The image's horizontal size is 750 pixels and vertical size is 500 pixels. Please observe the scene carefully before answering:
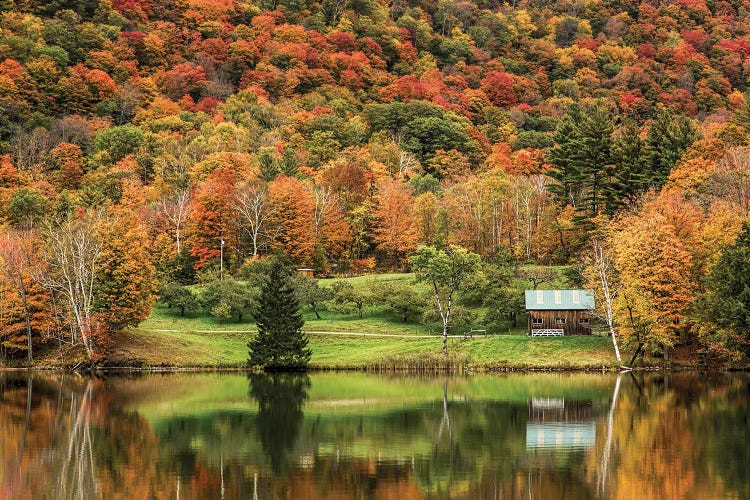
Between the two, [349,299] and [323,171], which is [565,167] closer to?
[349,299]

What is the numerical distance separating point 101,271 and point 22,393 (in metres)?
17.5

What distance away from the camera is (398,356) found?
240ft

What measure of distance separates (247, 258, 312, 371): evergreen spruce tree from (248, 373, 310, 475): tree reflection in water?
114 centimetres

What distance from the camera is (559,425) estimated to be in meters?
46.7

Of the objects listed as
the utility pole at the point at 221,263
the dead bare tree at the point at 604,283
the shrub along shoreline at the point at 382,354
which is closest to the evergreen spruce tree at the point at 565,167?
the dead bare tree at the point at 604,283

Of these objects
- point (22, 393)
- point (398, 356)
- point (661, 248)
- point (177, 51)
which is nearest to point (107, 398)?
point (22, 393)

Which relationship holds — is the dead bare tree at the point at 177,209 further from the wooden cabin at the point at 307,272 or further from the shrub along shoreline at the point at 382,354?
the shrub along shoreline at the point at 382,354

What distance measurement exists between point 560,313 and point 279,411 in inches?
1327

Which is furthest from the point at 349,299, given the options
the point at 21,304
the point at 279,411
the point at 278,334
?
the point at 279,411

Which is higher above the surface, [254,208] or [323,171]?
[323,171]

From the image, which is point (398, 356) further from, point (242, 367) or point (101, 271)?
point (101, 271)

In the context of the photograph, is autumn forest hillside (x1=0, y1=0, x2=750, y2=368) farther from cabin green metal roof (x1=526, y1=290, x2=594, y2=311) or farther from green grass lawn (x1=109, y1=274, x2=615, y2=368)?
cabin green metal roof (x1=526, y1=290, x2=594, y2=311)

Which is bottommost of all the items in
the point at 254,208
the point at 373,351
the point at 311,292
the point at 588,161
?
the point at 373,351

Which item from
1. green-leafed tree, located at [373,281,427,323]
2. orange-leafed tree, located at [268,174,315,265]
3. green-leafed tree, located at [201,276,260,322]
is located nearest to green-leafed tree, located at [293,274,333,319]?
green-leafed tree, located at [201,276,260,322]
